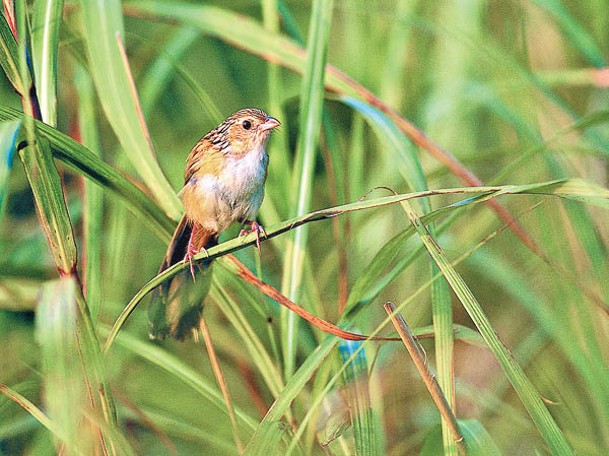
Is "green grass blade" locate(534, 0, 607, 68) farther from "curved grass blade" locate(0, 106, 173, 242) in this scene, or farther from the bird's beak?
"curved grass blade" locate(0, 106, 173, 242)

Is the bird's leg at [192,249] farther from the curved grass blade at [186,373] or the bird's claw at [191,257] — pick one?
the curved grass blade at [186,373]

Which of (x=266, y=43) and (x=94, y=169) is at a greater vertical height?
(x=266, y=43)

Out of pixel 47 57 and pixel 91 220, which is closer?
pixel 47 57

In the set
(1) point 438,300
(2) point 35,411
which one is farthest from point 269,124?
(2) point 35,411

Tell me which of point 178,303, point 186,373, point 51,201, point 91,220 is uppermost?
point 51,201

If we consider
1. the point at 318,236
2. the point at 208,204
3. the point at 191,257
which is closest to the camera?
the point at 191,257

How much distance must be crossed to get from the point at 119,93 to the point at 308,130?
1.71ft

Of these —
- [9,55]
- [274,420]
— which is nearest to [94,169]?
[9,55]

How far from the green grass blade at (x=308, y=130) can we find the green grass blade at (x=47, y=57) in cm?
70

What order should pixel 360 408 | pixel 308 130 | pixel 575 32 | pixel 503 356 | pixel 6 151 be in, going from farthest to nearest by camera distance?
pixel 575 32 → pixel 308 130 → pixel 360 408 → pixel 503 356 → pixel 6 151

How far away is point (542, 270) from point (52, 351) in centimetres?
206

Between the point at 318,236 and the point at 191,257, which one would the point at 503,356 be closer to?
the point at 191,257

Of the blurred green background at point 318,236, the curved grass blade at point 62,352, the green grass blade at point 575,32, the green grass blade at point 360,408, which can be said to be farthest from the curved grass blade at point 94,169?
the green grass blade at point 575,32

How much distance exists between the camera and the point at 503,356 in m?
1.57
